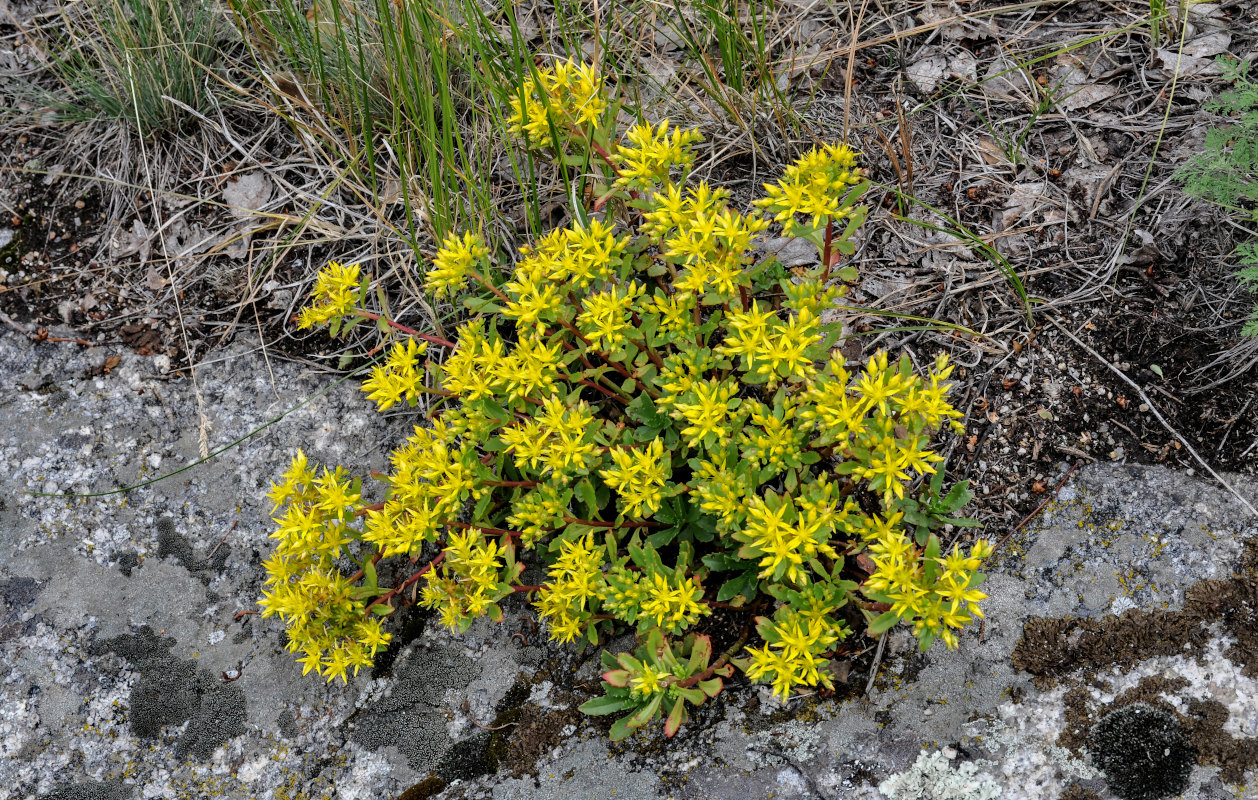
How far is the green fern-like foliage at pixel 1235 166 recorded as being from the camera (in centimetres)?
269

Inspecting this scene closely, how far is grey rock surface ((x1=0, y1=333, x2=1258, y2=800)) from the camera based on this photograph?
2.26 metres

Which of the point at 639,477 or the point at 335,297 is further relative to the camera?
the point at 335,297

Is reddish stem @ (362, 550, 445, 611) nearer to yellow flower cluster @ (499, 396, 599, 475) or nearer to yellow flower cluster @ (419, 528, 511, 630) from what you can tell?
yellow flower cluster @ (419, 528, 511, 630)

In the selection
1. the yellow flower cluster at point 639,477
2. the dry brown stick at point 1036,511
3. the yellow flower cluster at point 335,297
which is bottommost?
the dry brown stick at point 1036,511

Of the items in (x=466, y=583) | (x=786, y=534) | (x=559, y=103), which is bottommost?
(x=466, y=583)

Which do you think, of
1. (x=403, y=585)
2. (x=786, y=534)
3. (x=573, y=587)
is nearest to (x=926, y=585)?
(x=786, y=534)

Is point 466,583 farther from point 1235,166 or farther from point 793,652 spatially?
point 1235,166

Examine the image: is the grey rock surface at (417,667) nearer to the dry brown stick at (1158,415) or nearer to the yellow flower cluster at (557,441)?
the dry brown stick at (1158,415)

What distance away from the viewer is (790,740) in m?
2.36

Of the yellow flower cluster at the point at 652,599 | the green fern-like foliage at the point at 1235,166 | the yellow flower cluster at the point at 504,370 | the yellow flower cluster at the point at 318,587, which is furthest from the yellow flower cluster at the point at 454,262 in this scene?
the green fern-like foliage at the point at 1235,166

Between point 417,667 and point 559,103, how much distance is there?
1.84 m

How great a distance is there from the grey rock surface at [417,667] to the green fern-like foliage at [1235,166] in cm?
89

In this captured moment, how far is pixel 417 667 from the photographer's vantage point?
2779 mm

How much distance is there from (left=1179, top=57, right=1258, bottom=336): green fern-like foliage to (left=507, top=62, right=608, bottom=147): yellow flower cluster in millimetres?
1926
